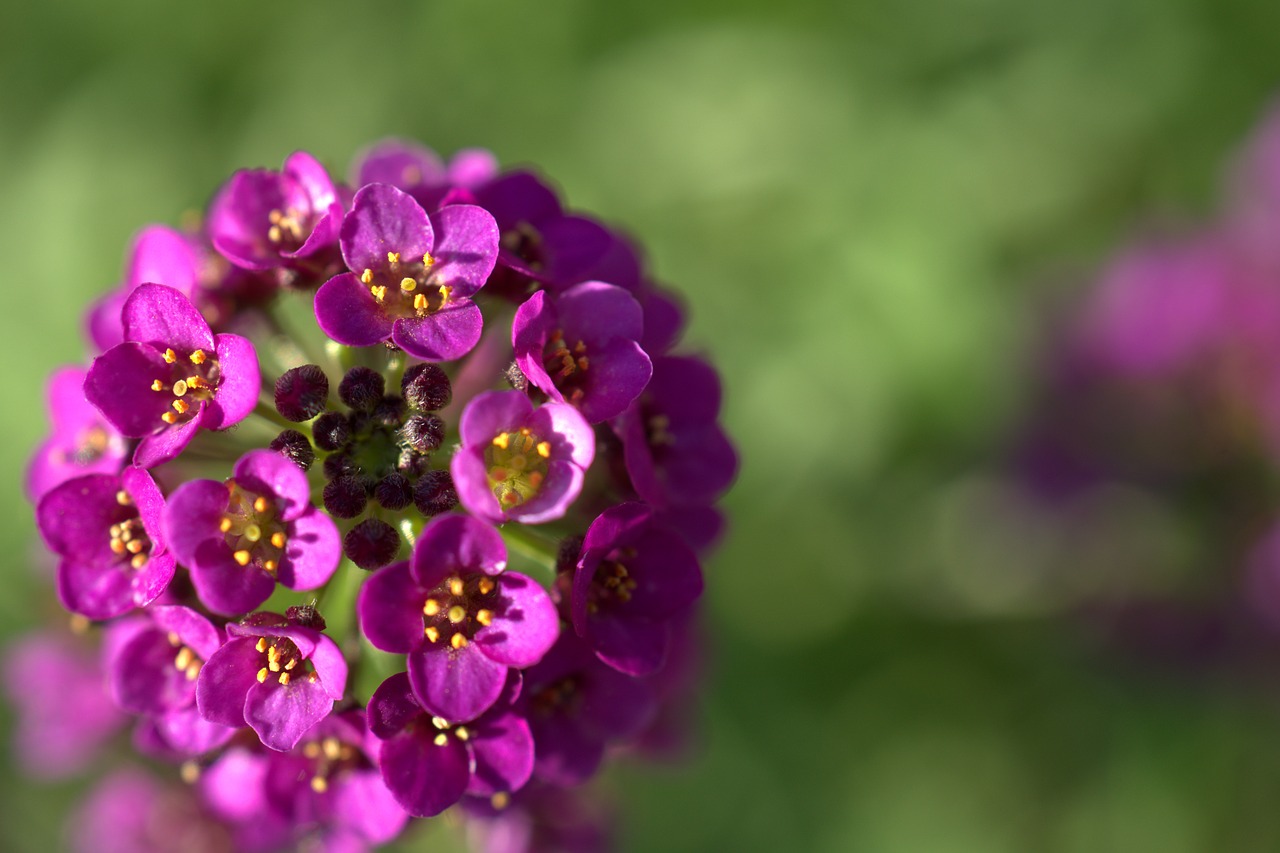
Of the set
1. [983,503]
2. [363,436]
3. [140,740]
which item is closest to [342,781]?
[140,740]

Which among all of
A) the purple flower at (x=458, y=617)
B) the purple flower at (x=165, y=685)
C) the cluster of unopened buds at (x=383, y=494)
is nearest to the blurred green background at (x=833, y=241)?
the cluster of unopened buds at (x=383, y=494)

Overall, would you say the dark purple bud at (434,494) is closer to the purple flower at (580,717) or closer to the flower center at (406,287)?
the flower center at (406,287)

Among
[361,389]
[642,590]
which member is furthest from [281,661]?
[642,590]

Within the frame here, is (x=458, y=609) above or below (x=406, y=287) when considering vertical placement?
below

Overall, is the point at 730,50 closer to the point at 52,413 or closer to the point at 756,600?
the point at 756,600

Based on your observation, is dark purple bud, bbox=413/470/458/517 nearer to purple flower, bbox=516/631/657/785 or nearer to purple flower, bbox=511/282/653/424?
purple flower, bbox=511/282/653/424

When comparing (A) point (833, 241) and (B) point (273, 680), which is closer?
(B) point (273, 680)

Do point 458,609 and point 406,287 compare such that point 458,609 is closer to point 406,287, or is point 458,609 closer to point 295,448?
point 295,448

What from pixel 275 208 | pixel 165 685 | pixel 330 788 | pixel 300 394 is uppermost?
pixel 275 208
